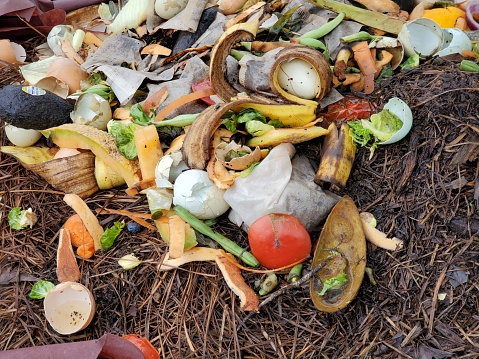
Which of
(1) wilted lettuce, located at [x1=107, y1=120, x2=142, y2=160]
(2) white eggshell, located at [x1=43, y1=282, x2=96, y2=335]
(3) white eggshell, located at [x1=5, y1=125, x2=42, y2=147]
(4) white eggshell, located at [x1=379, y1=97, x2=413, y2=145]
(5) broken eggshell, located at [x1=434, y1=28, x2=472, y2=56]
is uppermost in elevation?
(5) broken eggshell, located at [x1=434, y1=28, x2=472, y2=56]

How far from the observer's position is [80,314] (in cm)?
232

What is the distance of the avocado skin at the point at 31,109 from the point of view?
107 inches

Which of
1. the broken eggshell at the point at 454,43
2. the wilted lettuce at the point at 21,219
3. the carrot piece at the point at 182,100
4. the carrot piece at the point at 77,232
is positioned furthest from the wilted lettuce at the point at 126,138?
the broken eggshell at the point at 454,43

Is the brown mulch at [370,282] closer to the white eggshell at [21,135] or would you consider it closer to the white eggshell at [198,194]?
the white eggshell at [198,194]

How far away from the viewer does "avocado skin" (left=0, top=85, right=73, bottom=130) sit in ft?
8.92

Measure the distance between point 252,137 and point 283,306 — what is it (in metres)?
0.83

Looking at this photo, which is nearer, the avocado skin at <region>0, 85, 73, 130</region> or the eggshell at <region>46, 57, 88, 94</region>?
the avocado skin at <region>0, 85, 73, 130</region>

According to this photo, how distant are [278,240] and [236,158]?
Result: 447 mm

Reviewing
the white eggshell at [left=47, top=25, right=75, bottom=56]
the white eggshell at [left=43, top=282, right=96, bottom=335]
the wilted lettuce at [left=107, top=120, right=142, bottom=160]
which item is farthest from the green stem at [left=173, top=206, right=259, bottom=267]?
the white eggshell at [left=47, top=25, right=75, bottom=56]

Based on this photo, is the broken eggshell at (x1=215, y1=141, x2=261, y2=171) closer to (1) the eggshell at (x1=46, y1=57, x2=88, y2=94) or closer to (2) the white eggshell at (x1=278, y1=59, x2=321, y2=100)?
(2) the white eggshell at (x1=278, y1=59, x2=321, y2=100)

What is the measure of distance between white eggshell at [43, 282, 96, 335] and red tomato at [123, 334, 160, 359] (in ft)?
0.76

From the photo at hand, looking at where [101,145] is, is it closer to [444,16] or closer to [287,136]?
[287,136]

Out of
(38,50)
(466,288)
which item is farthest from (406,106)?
(38,50)

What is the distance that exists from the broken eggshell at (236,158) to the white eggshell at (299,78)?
392 mm
